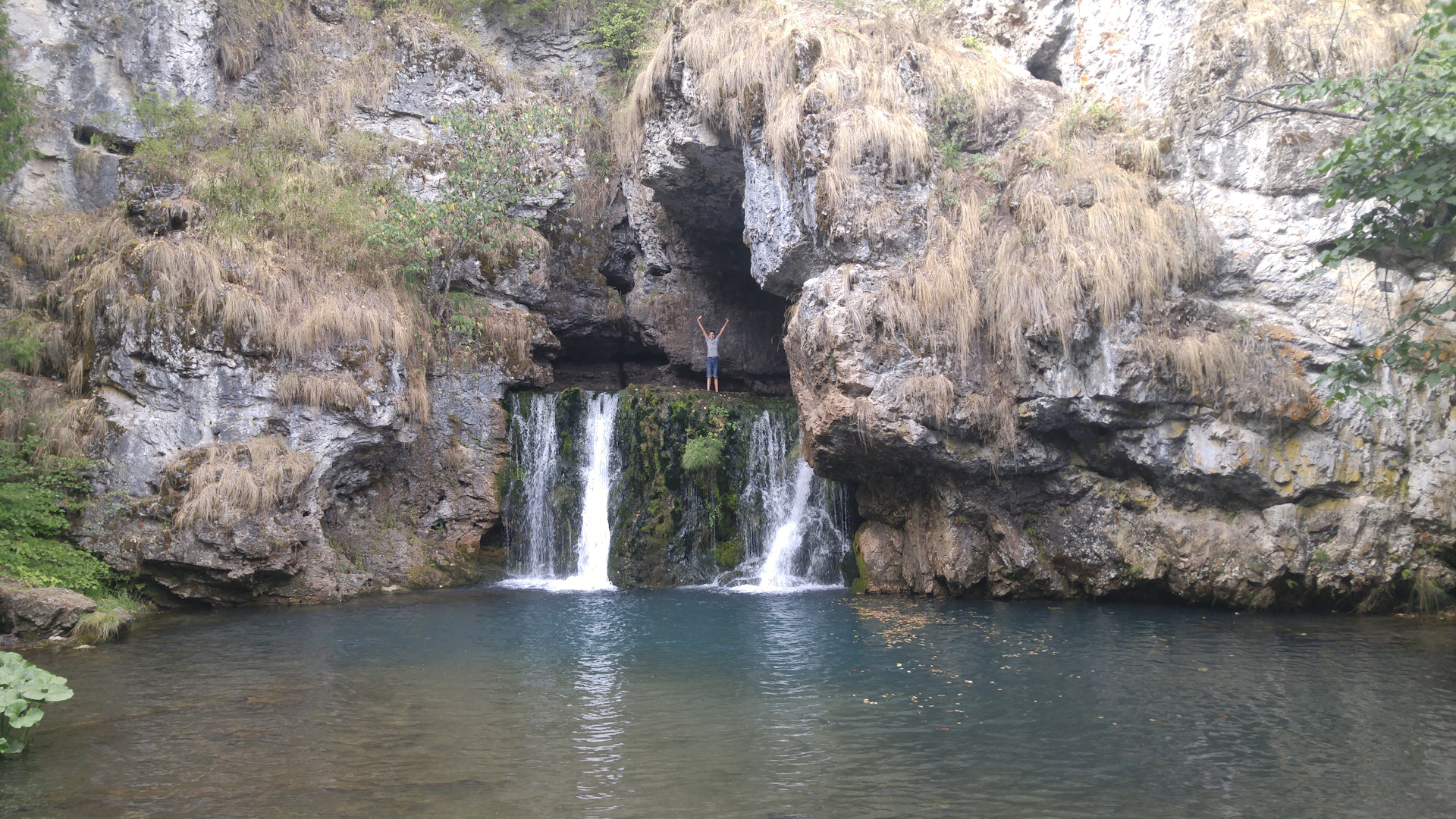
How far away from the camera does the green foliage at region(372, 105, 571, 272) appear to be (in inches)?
624

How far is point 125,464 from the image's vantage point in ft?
40.4

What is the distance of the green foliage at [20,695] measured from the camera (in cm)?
591

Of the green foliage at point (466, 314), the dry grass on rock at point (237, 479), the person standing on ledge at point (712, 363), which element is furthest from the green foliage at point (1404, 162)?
the green foliage at point (466, 314)

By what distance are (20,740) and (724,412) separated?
420 inches

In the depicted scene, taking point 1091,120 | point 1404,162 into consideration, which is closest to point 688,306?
point 1091,120

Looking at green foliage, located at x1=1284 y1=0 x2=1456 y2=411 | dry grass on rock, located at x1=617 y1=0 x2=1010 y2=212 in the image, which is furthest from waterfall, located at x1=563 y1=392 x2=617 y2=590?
green foliage, located at x1=1284 y1=0 x2=1456 y2=411

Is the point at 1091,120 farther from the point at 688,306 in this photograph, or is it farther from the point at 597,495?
the point at 597,495

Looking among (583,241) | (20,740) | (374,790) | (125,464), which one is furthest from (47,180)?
(374,790)

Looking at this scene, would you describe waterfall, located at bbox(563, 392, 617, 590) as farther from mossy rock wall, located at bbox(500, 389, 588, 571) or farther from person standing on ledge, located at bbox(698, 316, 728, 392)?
Result: person standing on ledge, located at bbox(698, 316, 728, 392)

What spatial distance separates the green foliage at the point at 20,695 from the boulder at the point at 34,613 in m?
4.00

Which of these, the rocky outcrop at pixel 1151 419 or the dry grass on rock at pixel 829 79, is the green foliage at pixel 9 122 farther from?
the rocky outcrop at pixel 1151 419

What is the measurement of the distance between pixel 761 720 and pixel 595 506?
30.4 ft

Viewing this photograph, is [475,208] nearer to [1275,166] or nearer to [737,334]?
[737,334]

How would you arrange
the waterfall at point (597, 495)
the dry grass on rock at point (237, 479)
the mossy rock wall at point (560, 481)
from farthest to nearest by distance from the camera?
the mossy rock wall at point (560, 481) < the waterfall at point (597, 495) < the dry grass on rock at point (237, 479)
